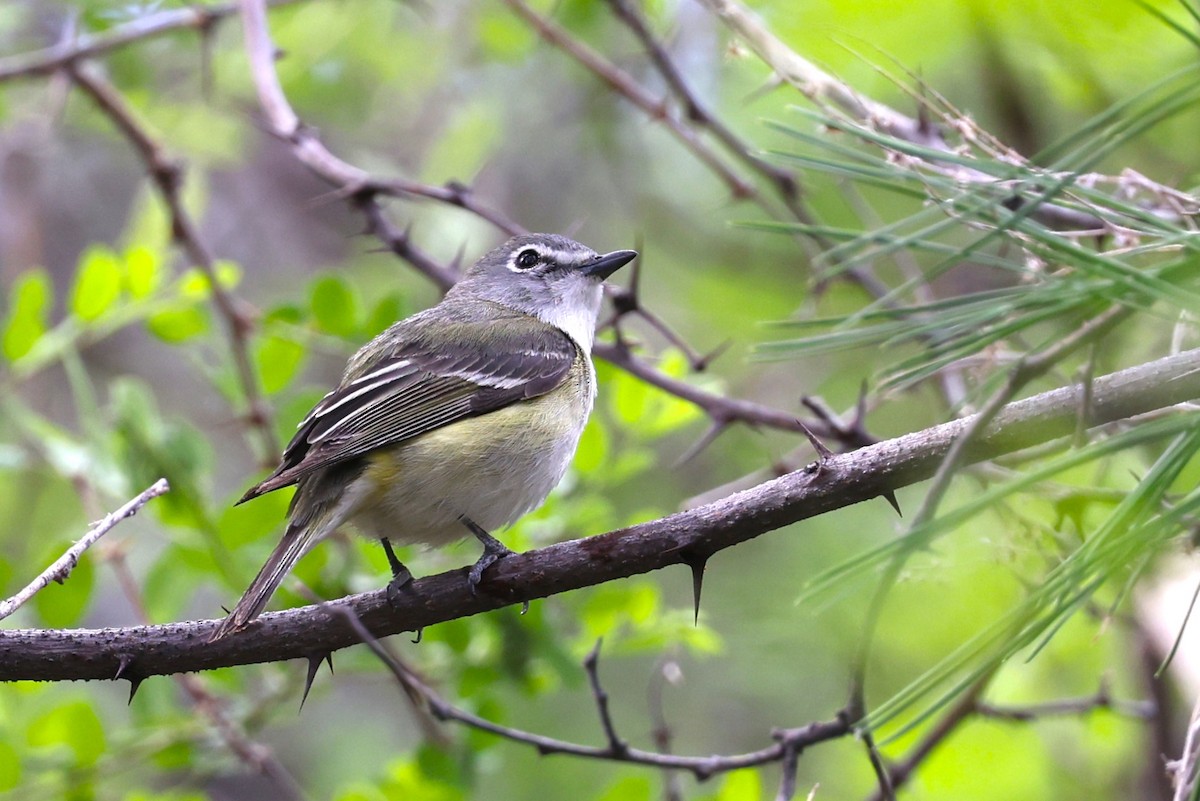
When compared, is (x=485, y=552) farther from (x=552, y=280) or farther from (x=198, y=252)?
(x=198, y=252)

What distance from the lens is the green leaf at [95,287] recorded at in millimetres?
4293

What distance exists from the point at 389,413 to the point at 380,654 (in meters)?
1.56

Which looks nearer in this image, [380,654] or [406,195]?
[380,654]

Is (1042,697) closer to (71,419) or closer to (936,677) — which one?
(936,677)

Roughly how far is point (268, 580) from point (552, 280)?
2.32 metres

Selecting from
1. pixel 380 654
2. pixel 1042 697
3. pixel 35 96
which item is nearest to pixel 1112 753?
pixel 1042 697

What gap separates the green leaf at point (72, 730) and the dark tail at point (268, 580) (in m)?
0.97

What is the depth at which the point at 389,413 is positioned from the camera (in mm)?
3738

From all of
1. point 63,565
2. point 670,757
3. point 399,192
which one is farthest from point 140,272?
point 670,757

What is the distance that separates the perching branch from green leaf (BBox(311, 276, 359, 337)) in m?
1.64

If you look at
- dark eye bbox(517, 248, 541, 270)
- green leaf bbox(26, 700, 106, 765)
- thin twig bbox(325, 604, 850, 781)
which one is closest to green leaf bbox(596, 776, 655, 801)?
thin twig bbox(325, 604, 850, 781)

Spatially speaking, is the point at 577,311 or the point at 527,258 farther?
the point at 527,258

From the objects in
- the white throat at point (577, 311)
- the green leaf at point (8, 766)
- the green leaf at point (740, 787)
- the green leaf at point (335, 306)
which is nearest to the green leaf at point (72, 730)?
the green leaf at point (8, 766)

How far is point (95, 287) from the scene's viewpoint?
14.1ft
